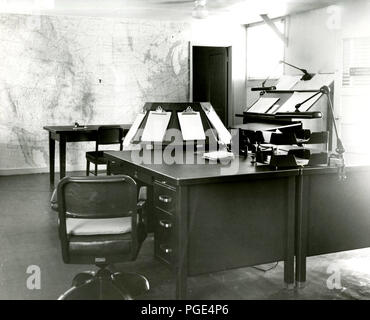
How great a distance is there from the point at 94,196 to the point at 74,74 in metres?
5.95

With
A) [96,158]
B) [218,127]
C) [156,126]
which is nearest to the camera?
[156,126]

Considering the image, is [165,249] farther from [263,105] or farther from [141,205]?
[263,105]

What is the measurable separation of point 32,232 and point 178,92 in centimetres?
492

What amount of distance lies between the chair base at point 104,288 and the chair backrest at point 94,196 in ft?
1.90

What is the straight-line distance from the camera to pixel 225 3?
741 cm

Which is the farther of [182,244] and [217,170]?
[217,170]

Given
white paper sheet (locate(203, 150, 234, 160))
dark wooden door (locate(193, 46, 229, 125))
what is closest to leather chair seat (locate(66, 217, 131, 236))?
white paper sheet (locate(203, 150, 234, 160))

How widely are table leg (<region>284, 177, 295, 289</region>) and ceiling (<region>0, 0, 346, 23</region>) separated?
4413 millimetres

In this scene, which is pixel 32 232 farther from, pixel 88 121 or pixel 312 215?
pixel 88 121

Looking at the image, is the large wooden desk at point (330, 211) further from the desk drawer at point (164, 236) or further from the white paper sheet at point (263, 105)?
the white paper sheet at point (263, 105)

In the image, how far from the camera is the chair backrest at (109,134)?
6.78m

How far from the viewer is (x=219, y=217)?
3281 millimetres

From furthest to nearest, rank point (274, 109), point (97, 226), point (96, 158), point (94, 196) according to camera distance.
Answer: point (274, 109) < point (96, 158) < point (97, 226) < point (94, 196)

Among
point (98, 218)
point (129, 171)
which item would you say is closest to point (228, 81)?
point (129, 171)
